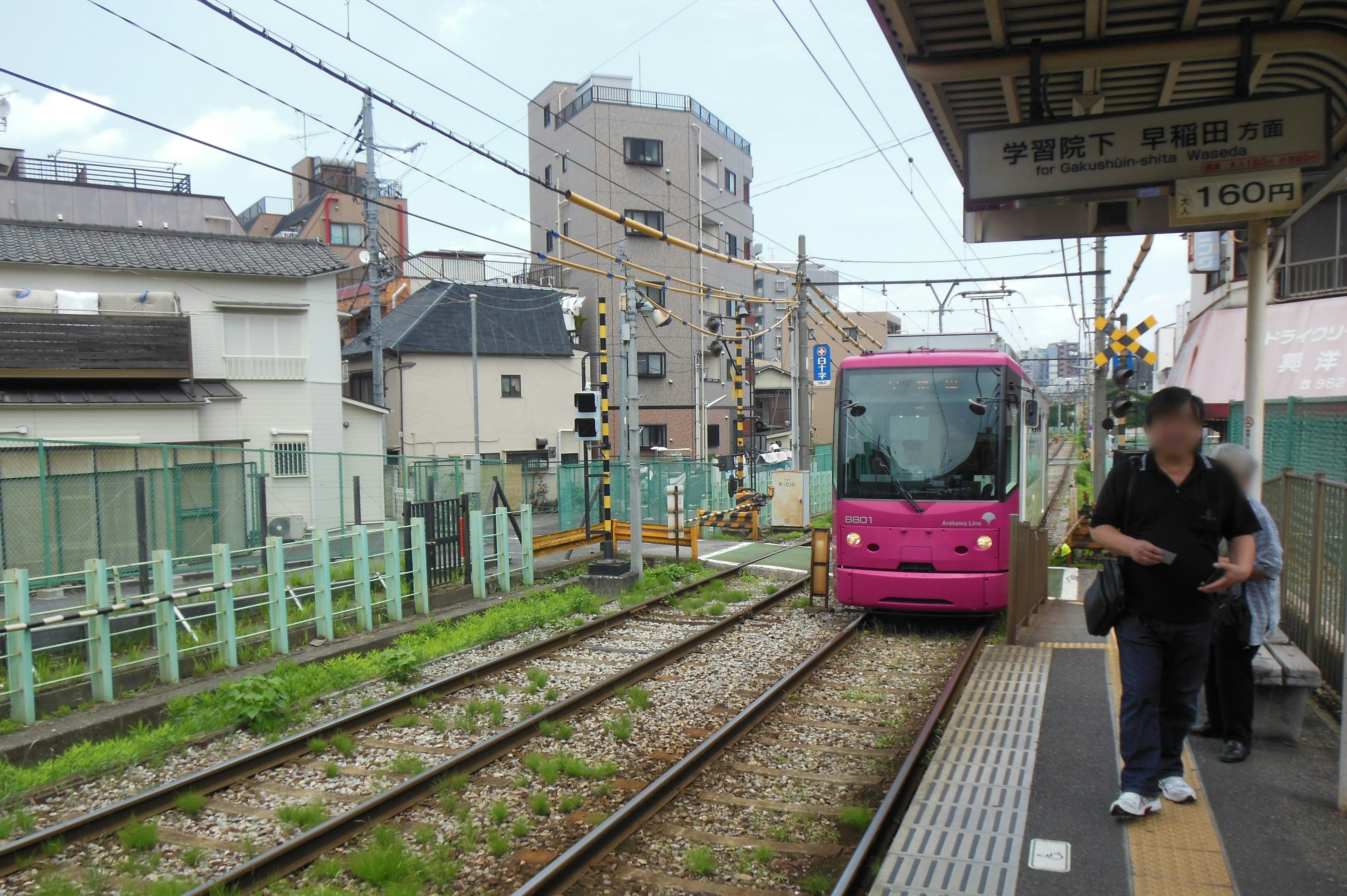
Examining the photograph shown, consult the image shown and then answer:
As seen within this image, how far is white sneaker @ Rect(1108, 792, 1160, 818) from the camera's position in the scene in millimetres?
4195

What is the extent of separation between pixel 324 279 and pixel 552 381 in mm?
12063

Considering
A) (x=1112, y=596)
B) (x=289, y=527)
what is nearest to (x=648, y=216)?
(x=289, y=527)

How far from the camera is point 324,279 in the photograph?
81.7 feet

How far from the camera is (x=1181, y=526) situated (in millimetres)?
3922

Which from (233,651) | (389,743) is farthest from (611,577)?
(389,743)

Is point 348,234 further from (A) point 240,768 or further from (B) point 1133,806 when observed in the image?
(B) point 1133,806

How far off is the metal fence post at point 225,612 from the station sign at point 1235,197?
8526 millimetres

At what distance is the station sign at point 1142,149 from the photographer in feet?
18.4

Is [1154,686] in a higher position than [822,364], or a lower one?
lower

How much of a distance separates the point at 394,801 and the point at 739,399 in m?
18.5

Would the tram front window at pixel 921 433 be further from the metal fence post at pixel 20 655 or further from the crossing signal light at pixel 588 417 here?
the metal fence post at pixel 20 655

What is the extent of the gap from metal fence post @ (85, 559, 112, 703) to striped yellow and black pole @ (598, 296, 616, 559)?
755 centimetres

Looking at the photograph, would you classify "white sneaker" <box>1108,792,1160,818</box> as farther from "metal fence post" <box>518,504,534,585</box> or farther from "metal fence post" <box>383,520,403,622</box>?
"metal fence post" <box>518,504,534,585</box>

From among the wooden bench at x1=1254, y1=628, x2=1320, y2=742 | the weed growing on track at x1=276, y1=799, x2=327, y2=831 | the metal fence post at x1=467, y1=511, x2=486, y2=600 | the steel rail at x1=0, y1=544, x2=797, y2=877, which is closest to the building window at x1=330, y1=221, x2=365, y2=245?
the metal fence post at x1=467, y1=511, x2=486, y2=600
